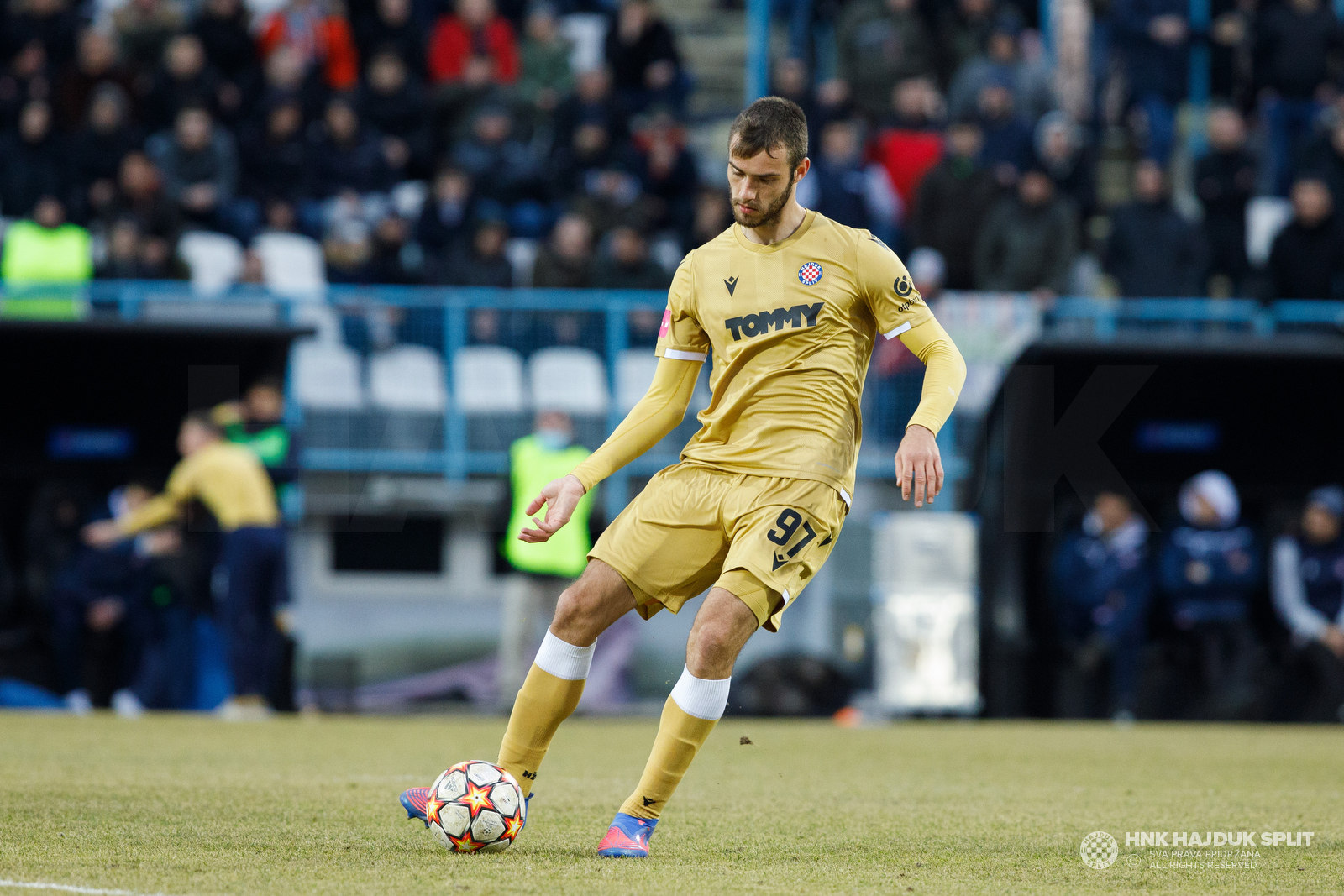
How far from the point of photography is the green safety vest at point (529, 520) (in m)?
12.2

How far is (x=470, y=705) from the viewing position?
12.6 metres

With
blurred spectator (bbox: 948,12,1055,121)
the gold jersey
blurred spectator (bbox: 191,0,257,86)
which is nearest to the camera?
the gold jersey

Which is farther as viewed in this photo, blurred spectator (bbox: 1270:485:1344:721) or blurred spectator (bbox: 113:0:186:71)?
blurred spectator (bbox: 113:0:186:71)

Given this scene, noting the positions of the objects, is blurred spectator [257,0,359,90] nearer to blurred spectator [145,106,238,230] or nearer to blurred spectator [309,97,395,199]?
blurred spectator [309,97,395,199]

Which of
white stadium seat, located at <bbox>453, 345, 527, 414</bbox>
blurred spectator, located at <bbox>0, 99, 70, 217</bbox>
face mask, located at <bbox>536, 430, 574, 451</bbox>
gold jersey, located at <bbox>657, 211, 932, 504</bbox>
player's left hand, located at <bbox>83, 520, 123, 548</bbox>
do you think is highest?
blurred spectator, located at <bbox>0, 99, 70, 217</bbox>

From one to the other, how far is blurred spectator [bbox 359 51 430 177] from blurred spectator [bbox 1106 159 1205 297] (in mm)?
5952

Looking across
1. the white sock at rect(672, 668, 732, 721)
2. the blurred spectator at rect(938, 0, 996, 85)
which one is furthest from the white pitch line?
the blurred spectator at rect(938, 0, 996, 85)

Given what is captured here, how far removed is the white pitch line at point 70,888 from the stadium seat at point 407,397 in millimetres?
8746

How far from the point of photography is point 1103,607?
41.4 ft

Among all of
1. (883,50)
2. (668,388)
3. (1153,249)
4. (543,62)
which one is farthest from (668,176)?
(668,388)

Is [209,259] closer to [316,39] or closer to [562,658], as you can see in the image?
[316,39]

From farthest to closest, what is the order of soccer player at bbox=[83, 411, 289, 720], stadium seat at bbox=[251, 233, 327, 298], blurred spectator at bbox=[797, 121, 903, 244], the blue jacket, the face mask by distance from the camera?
blurred spectator at bbox=[797, 121, 903, 244]
stadium seat at bbox=[251, 233, 327, 298]
the blue jacket
the face mask
soccer player at bbox=[83, 411, 289, 720]

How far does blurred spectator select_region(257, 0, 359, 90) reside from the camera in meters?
16.2

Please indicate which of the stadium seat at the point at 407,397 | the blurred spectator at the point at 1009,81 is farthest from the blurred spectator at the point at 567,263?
the blurred spectator at the point at 1009,81
